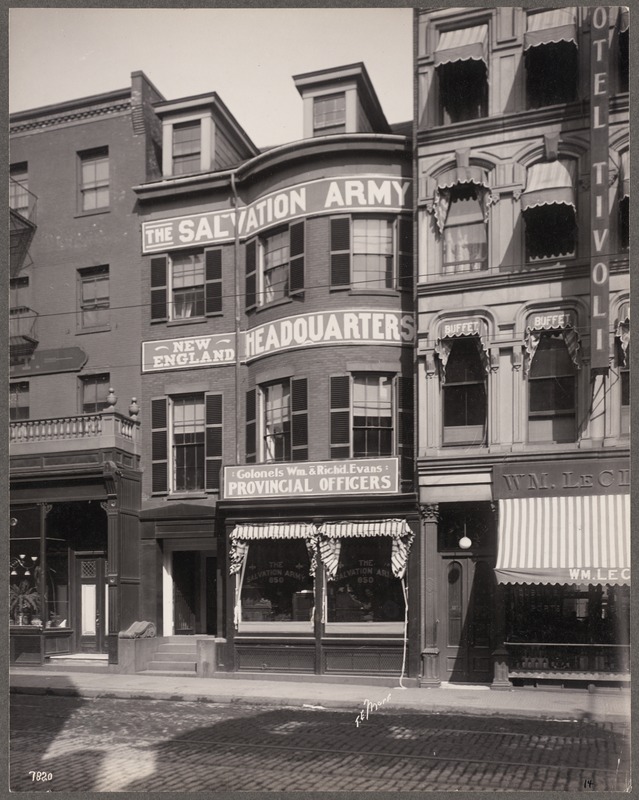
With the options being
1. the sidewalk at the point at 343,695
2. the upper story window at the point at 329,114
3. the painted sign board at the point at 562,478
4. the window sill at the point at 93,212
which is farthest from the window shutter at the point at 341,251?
the sidewalk at the point at 343,695

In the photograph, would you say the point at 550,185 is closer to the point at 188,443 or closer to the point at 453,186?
the point at 453,186

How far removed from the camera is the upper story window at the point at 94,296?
2458 cm

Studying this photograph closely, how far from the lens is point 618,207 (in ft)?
59.7

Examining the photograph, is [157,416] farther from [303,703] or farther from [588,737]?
[588,737]

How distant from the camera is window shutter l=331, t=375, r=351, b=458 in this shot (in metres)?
21.1

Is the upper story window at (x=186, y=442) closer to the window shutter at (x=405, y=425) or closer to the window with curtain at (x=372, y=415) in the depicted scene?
the window with curtain at (x=372, y=415)

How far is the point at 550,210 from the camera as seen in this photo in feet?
62.4

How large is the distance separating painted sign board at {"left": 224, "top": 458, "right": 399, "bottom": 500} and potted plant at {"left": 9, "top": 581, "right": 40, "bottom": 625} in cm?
586

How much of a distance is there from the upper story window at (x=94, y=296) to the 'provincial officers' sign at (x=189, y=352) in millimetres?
1594

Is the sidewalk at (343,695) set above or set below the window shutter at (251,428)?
below

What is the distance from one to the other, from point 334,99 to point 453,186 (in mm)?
4601

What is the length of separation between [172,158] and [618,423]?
13.6 meters

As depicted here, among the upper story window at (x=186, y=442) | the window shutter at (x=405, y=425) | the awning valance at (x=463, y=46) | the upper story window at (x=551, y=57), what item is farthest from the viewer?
the upper story window at (x=186, y=442)

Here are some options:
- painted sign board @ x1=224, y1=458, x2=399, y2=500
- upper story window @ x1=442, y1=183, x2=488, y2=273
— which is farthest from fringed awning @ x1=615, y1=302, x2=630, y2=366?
painted sign board @ x1=224, y1=458, x2=399, y2=500
